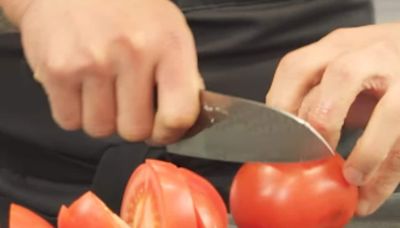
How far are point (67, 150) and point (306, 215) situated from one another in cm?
39

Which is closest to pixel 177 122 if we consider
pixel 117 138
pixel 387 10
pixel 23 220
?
pixel 23 220

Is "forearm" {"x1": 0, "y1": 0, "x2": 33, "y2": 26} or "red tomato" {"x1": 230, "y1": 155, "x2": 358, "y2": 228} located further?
"forearm" {"x1": 0, "y1": 0, "x2": 33, "y2": 26}

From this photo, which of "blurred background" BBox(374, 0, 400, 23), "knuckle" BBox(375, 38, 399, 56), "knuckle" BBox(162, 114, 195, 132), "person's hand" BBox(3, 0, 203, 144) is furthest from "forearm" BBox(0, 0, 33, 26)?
"blurred background" BBox(374, 0, 400, 23)

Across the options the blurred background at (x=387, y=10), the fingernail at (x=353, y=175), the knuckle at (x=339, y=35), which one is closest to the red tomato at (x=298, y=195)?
the fingernail at (x=353, y=175)

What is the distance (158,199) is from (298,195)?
119 mm

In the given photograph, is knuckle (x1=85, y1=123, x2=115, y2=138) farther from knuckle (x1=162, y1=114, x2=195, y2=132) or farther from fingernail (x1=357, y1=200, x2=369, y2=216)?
fingernail (x1=357, y1=200, x2=369, y2=216)

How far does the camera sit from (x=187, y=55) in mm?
828

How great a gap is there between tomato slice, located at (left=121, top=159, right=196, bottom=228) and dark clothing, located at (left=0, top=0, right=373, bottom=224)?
23cm

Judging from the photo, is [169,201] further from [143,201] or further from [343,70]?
[343,70]

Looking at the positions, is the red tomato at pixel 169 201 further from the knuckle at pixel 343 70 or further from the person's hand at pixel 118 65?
the knuckle at pixel 343 70

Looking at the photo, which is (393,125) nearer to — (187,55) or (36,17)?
(187,55)

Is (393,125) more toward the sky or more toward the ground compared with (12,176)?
more toward the sky

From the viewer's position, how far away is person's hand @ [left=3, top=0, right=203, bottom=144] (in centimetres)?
82

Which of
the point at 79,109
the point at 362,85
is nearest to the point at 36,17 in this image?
the point at 79,109
